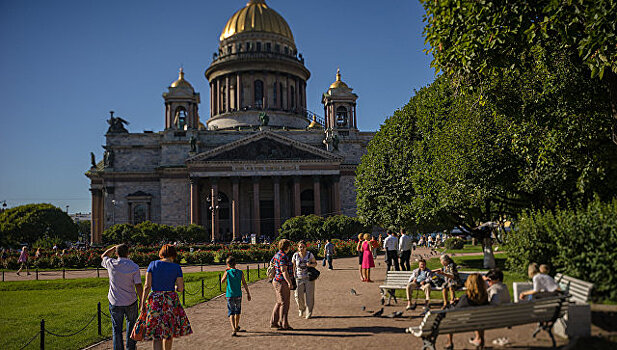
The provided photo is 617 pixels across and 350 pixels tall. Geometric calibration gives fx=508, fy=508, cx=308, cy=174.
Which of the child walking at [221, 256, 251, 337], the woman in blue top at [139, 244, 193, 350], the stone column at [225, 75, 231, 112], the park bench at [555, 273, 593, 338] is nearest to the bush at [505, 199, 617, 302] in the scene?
the park bench at [555, 273, 593, 338]

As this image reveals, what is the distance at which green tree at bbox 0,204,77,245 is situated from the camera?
5353 centimetres

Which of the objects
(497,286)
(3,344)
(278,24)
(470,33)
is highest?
(278,24)

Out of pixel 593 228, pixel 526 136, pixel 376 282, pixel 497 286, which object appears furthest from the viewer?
pixel 376 282

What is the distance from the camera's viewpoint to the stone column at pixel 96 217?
199 ft

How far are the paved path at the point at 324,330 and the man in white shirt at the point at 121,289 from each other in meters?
1.52

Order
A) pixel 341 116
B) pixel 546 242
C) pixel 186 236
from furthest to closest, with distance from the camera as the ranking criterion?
pixel 341 116 → pixel 186 236 → pixel 546 242

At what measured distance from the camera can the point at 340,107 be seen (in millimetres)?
64500

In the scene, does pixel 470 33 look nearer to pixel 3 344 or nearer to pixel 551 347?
pixel 551 347

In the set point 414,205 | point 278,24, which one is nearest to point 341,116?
point 278,24

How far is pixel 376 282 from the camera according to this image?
1864 centimetres

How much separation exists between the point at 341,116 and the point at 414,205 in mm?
43206

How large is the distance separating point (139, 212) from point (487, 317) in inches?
2212

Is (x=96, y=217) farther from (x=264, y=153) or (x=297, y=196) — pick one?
(x=297, y=196)

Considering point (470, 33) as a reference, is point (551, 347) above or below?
below
